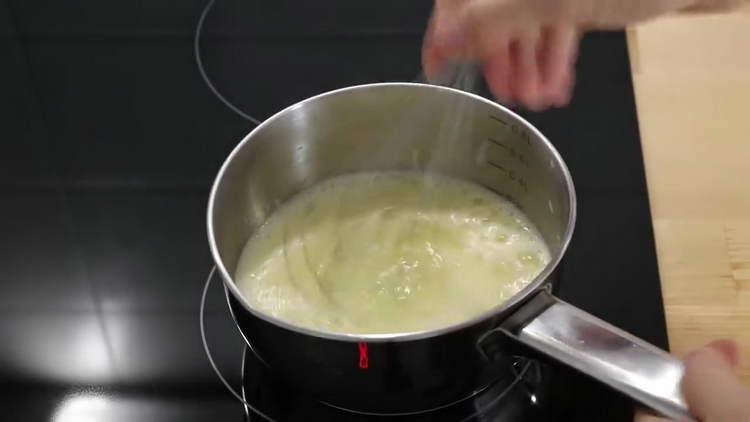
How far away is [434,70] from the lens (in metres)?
0.61

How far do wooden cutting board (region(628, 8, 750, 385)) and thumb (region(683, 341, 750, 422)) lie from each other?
0.18 meters

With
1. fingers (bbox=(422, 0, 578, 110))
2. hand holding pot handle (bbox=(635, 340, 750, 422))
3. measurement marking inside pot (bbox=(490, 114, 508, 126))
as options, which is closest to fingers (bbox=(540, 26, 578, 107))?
fingers (bbox=(422, 0, 578, 110))

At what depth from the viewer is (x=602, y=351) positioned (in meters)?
0.52

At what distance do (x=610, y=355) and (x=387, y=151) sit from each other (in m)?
0.37

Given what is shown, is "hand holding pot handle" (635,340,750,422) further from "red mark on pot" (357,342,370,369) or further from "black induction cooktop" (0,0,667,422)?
"red mark on pot" (357,342,370,369)

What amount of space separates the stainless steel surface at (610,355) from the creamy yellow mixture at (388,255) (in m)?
0.14

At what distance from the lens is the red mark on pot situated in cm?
53

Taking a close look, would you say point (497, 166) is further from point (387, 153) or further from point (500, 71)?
point (500, 71)

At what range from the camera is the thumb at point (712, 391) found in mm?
471

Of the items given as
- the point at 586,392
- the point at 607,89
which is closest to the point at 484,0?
the point at 586,392

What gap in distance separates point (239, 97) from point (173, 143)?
85 millimetres

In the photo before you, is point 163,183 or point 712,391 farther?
point 163,183

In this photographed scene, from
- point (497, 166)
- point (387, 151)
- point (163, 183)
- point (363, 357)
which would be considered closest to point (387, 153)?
point (387, 151)

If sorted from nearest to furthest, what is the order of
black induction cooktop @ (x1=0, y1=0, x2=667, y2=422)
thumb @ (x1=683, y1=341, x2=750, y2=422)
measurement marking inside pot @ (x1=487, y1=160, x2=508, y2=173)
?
1. thumb @ (x1=683, y1=341, x2=750, y2=422)
2. black induction cooktop @ (x1=0, y1=0, x2=667, y2=422)
3. measurement marking inside pot @ (x1=487, y1=160, x2=508, y2=173)
